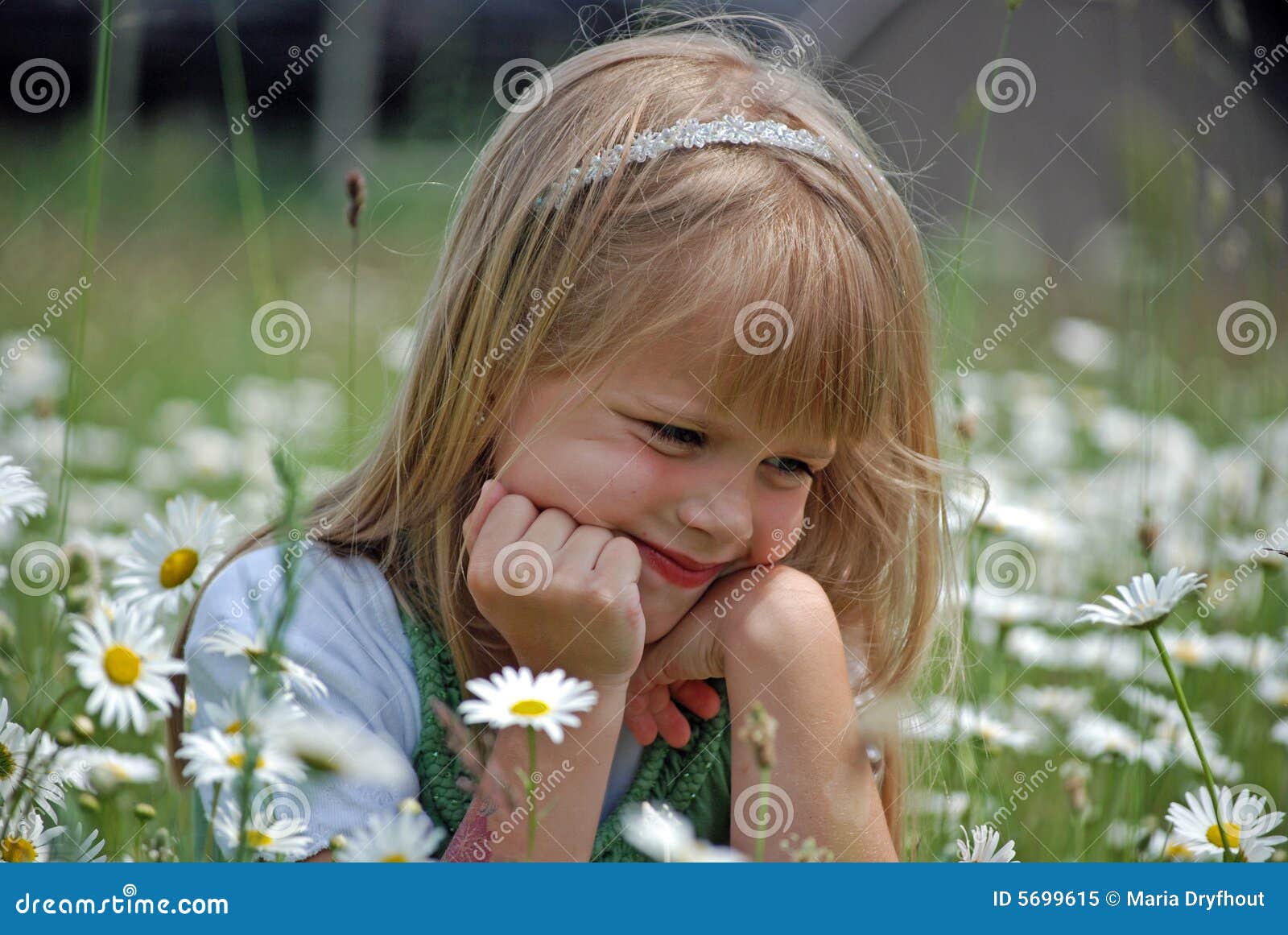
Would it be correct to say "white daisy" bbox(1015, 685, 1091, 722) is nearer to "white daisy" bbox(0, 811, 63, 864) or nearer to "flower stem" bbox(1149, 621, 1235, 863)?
"flower stem" bbox(1149, 621, 1235, 863)

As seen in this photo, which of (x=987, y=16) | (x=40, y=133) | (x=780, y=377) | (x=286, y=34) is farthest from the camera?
(x=987, y=16)

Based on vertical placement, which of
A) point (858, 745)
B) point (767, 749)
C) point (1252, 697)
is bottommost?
point (767, 749)

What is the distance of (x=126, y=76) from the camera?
1.19 metres

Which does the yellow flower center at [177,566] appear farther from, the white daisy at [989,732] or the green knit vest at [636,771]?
the white daisy at [989,732]

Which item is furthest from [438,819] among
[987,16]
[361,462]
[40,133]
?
[987,16]

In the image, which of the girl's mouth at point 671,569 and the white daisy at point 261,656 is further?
the girl's mouth at point 671,569

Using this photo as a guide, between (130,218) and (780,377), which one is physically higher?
(130,218)

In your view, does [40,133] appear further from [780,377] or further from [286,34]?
[780,377]

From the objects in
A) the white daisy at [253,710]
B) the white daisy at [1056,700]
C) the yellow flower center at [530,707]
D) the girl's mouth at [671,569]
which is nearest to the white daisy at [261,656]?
the white daisy at [253,710]

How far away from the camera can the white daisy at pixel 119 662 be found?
65 centimetres

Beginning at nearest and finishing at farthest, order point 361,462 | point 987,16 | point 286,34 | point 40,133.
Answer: point 361,462, point 40,133, point 286,34, point 987,16

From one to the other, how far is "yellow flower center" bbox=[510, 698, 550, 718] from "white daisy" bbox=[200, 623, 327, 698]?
0.36ft

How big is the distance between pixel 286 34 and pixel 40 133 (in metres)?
0.28

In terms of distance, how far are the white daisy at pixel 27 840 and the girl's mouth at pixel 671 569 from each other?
40 cm
